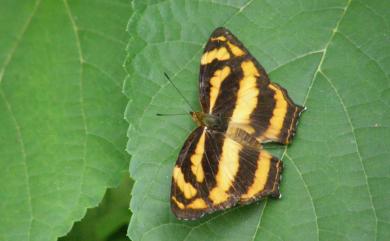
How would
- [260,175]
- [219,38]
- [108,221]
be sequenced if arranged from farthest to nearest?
[108,221]
[219,38]
[260,175]

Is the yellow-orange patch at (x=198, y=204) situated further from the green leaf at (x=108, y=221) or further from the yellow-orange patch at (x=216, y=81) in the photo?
the green leaf at (x=108, y=221)

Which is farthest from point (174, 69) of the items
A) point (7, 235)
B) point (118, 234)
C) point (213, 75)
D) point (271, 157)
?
point (118, 234)

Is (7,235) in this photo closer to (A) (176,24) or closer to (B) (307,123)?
(A) (176,24)

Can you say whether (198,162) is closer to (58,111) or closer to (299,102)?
(299,102)

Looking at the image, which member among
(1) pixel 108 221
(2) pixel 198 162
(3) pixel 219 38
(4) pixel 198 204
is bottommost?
(1) pixel 108 221

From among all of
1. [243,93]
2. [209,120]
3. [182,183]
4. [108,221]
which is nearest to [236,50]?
[243,93]

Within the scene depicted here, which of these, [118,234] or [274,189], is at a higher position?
[274,189]
